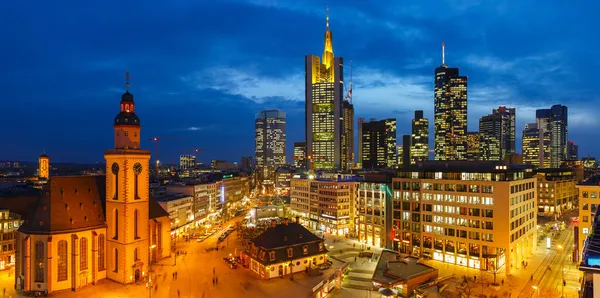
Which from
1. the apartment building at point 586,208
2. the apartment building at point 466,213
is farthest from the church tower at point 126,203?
the apartment building at point 586,208

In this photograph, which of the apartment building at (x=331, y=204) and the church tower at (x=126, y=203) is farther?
the apartment building at (x=331, y=204)

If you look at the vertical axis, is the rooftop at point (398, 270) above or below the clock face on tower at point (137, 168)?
below

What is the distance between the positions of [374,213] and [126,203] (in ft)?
181

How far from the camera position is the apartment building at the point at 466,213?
65.2m

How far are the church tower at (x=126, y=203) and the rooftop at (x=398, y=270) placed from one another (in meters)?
38.6

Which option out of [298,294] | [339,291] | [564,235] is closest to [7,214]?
[298,294]

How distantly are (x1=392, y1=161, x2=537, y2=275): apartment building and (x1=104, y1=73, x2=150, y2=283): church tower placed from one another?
170 ft

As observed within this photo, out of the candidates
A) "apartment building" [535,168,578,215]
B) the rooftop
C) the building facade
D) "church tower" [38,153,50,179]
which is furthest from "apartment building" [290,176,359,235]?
"church tower" [38,153,50,179]

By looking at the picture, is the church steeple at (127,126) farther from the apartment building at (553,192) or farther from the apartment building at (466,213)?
the apartment building at (553,192)

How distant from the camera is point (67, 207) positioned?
186ft

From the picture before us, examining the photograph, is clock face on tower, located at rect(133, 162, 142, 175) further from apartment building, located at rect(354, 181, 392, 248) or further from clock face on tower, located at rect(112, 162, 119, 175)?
apartment building, located at rect(354, 181, 392, 248)

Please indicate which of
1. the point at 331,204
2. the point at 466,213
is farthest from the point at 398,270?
the point at 331,204

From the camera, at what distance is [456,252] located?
6988cm

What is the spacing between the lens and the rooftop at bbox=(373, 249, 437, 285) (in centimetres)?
5243
